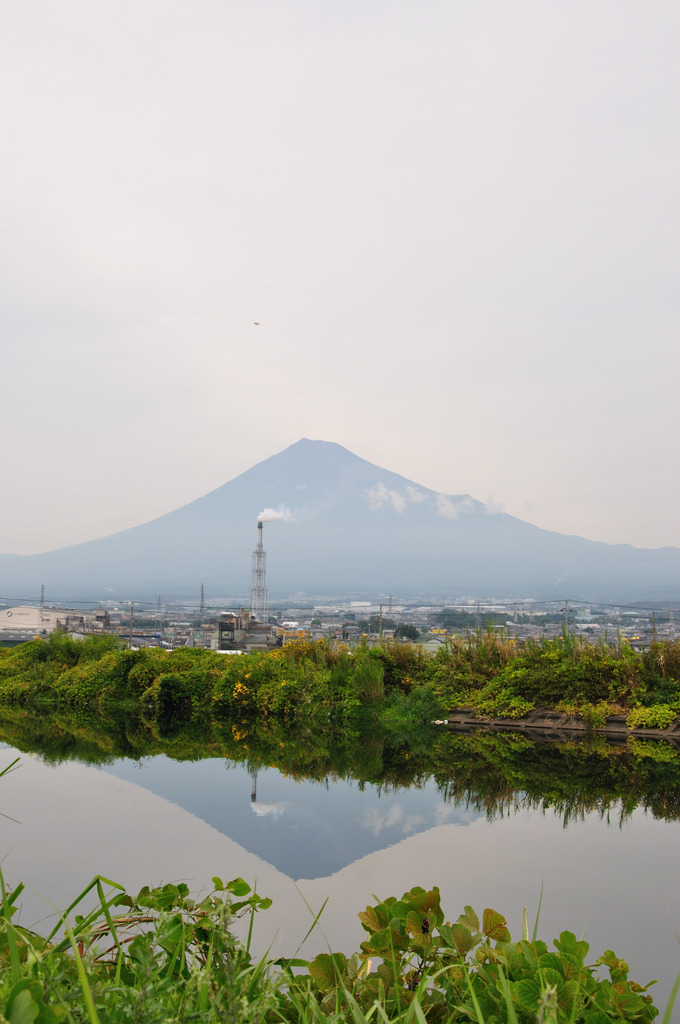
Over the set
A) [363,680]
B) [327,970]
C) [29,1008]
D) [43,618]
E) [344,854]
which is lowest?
[344,854]

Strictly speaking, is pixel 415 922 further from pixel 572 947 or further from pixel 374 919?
pixel 572 947

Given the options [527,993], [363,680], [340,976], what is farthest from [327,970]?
[363,680]

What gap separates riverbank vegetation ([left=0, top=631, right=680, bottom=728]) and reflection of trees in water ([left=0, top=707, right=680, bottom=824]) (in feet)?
1.58

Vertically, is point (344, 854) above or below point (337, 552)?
below

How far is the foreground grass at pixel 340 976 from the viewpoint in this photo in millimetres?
1207

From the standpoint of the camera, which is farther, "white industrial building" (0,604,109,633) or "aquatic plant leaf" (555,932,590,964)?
"white industrial building" (0,604,109,633)

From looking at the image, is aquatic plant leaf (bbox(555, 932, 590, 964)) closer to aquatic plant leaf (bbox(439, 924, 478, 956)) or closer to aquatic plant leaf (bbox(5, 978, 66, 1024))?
aquatic plant leaf (bbox(439, 924, 478, 956))

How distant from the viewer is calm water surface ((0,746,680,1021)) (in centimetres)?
298

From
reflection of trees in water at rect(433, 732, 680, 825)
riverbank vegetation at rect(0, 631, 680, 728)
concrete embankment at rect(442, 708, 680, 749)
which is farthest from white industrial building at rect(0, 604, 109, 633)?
reflection of trees in water at rect(433, 732, 680, 825)

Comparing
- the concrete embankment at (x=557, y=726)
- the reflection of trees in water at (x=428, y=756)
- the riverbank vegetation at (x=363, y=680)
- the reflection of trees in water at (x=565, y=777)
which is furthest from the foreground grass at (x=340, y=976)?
the riverbank vegetation at (x=363, y=680)

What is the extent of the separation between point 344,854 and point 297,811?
93cm

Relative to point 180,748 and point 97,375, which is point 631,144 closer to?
point 180,748

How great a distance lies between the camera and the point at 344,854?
12.7 ft

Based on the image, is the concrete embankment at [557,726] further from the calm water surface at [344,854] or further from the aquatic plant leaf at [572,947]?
the aquatic plant leaf at [572,947]
